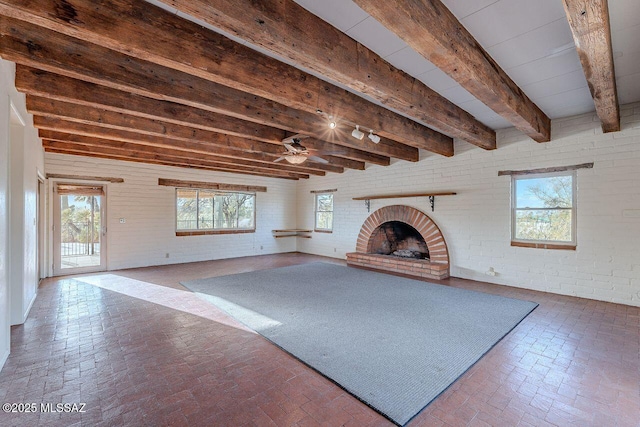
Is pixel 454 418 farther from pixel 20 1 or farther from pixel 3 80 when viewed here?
pixel 3 80

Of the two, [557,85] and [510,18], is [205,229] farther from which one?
[557,85]

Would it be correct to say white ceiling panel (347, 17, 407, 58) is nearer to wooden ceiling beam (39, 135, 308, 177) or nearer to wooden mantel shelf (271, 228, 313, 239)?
wooden ceiling beam (39, 135, 308, 177)

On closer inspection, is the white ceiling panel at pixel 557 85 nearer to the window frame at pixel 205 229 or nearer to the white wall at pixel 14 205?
the white wall at pixel 14 205

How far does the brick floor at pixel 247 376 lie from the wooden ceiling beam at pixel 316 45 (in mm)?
2430

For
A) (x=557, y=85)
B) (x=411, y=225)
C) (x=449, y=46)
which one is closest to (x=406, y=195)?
(x=411, y=225)

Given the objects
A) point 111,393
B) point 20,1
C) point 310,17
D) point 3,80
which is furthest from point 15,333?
point 310,17

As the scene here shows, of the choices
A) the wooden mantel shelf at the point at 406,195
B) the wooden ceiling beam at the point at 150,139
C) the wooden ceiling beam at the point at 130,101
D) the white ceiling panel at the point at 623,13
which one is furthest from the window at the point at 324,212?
the white ceiling panel at the point at 623,13

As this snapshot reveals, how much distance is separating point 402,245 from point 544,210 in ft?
10.5

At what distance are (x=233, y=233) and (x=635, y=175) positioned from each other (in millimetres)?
8111

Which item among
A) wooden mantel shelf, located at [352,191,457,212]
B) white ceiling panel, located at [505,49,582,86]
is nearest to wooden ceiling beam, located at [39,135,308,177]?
wooden mantel shelf, located at [352,191,457,212]

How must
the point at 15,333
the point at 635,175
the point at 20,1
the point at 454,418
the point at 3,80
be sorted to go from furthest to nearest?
the point at 635,175, the point at 15,333, the point at 3,80, the point at 454,418, the point at 20,1

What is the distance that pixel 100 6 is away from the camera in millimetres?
1847

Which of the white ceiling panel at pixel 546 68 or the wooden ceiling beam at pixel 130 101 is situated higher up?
the white ceiling panel at pixel 546 68

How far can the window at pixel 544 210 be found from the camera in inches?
178
